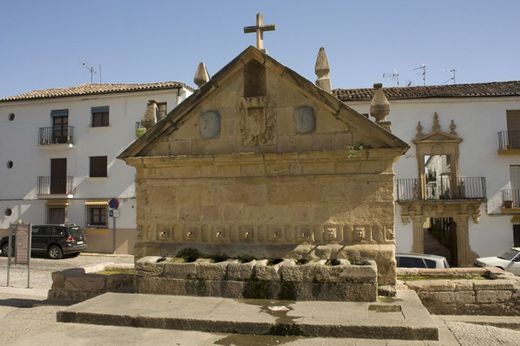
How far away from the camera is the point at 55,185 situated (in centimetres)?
2552

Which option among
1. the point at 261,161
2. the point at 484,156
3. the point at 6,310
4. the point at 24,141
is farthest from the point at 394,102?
the point at 24,141

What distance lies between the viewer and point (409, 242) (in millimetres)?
20781

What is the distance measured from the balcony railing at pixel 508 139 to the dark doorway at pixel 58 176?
902 inches

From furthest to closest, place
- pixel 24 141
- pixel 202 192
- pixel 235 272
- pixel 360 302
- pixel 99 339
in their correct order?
pixel 24 141
pixel 202 192
pixel 235 272
pixel 360 302
pixel 99 339

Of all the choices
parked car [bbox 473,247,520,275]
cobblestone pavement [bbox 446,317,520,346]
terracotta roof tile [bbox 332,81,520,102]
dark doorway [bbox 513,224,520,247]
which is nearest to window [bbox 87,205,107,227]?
terracotta roof tile [bbox 332,81,520,102]

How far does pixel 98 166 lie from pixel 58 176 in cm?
261

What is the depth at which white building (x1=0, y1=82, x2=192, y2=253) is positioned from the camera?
24266 mm

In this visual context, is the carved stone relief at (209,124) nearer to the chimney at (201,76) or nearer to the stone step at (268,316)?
the chimney at (201,76)

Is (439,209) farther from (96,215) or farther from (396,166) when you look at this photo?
(96,215)

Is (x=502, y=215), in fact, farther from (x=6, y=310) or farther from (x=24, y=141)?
(x=24, y=141)

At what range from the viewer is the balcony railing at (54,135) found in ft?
83.7

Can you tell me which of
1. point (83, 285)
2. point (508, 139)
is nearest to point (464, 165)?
point (508, 139)

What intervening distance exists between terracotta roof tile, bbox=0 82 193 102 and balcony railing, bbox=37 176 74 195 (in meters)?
4.75

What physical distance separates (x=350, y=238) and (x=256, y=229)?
5.04ft
